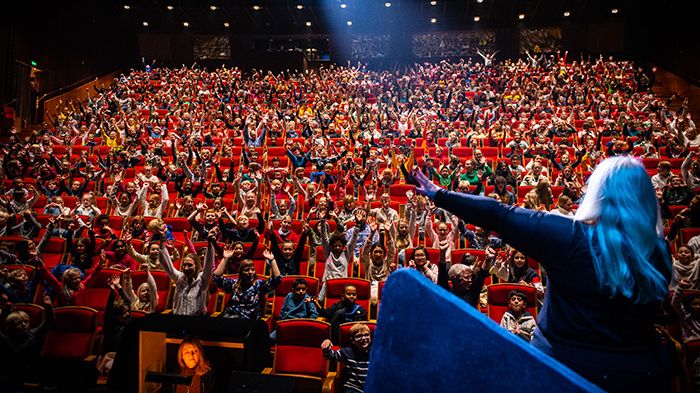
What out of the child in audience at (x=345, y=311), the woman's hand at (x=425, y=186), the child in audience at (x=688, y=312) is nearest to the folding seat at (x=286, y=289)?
the child in audience at (x=345, y=311)

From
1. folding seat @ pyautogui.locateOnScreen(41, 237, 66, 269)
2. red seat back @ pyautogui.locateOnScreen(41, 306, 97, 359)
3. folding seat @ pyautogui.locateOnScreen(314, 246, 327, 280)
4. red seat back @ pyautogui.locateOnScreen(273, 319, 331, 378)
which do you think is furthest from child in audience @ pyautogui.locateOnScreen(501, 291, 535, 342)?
folding seat @ pyautogui.locateOnScreen(41, 237, 66, 269)

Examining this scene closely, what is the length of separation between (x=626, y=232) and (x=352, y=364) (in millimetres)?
2523

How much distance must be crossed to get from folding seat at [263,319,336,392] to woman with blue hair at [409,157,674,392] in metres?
2.84

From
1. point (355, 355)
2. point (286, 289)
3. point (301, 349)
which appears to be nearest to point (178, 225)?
point (286, 289)

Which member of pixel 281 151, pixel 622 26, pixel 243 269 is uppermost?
pixel 622 26

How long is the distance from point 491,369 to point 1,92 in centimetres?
1535

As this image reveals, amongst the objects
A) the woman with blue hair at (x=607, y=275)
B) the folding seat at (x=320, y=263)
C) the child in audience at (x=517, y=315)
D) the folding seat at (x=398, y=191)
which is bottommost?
the child in audience at (x=517, y=315)

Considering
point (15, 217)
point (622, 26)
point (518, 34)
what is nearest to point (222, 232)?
point (15, 217)

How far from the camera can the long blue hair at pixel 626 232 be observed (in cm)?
91

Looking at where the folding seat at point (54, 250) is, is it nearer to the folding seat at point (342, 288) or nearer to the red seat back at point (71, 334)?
the red seat back at point (71, 334)

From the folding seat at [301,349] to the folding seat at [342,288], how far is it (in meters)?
0.63

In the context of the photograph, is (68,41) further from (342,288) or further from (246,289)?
(342,288)

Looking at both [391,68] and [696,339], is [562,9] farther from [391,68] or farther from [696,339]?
[696,339]

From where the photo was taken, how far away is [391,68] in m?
19.0
